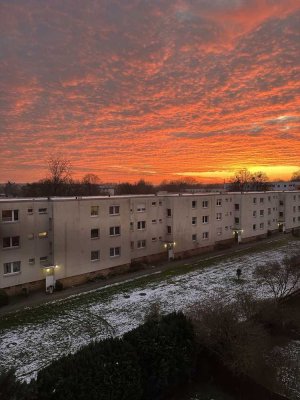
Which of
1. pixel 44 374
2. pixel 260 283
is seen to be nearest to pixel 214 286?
pixel 260 283

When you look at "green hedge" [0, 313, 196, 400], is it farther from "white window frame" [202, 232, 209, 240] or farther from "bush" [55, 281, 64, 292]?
"white window frame" [202, 232, 209, 240]

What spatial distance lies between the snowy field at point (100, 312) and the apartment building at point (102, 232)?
14.6 feet

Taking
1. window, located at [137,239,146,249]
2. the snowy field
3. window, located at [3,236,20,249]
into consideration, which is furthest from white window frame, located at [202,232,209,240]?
window, located at [3,236,20,249]

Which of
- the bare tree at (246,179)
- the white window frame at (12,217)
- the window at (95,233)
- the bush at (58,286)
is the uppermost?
the bare tree at (246,179)

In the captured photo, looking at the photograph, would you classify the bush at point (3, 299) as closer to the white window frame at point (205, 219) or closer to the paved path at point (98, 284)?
the paved path at point (98, 284)

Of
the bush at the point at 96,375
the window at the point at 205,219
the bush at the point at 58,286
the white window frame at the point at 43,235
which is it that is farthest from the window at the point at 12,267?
the window at the point at 205,219

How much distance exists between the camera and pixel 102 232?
33000 mm

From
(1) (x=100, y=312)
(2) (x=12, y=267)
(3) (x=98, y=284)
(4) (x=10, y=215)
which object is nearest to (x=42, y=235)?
(4) (x=10, y=215)

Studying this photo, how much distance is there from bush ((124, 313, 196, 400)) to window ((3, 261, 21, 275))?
17.8 meters

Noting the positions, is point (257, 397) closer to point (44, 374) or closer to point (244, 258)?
point (44, 374)

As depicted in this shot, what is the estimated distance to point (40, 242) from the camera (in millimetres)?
29156

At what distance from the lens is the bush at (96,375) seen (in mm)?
10133

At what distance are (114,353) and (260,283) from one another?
2145 cm

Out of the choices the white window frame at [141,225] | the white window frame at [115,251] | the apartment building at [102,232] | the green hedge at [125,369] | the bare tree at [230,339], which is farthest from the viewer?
the white window frame at [141,225]
